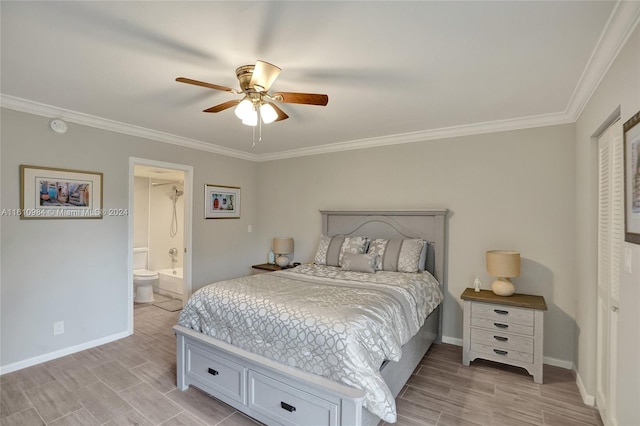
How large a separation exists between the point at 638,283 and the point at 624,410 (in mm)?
709

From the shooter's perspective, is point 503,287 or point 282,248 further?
point 282,248

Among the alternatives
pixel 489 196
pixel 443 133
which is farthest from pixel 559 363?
pixel 443 133

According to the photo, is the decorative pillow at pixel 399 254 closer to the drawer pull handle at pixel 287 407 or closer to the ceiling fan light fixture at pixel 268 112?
the drawer pull handle at pixel 287 407

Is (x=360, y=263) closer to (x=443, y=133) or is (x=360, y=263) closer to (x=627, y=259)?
(x=443, y=133)

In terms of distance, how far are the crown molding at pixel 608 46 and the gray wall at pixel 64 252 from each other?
4.19 metres

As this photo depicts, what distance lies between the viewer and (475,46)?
1.89 metres

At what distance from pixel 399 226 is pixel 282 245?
1766 millimetres

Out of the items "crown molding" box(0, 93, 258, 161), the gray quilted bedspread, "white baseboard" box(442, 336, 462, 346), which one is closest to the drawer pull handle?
the gray quilted bedspread

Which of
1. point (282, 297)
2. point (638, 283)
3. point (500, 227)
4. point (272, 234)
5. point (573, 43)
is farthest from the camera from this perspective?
point (272, 234)

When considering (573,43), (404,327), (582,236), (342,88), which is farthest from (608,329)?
(342,88)

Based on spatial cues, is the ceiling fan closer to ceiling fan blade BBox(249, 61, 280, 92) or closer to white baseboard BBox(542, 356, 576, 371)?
ceiling fan blade BBox(249, 61, 280, 92)

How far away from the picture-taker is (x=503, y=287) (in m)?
3.02

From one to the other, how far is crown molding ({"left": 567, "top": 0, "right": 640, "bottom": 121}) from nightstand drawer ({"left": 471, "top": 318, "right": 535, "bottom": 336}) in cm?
196

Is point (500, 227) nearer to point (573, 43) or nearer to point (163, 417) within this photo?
point (573, 43)
